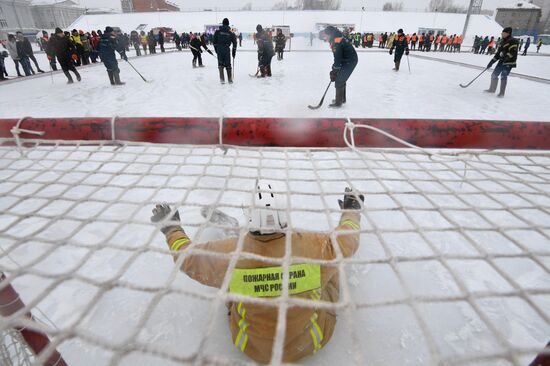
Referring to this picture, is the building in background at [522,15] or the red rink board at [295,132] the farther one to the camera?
the building in background at [522,15]

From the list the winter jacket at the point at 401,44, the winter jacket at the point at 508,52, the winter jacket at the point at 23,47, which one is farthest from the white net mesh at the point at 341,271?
the winter jacket at the point at 23,47

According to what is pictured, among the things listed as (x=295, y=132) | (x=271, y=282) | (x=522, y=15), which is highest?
(x=522, y=15)

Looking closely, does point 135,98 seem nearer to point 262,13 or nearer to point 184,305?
point 184,305

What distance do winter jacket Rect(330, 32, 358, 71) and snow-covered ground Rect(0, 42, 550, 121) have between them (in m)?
0.89

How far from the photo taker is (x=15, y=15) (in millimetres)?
35062

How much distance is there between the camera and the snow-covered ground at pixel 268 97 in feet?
18.2

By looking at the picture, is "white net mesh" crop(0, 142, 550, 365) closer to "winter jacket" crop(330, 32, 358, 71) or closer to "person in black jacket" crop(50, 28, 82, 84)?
"winter jacket" crop(330, 32, 358, 71)

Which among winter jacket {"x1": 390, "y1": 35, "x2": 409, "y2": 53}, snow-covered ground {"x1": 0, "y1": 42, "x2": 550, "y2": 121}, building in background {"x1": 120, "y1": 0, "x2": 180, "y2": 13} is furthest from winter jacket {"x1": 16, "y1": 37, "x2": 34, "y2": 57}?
building in background {"x1": 120, "y1": 0, "x2": 180, "y2": 13}

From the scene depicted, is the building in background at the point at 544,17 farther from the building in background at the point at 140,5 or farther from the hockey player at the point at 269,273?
the hockey player at the point at 269,273

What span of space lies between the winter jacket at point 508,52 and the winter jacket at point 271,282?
276 inches

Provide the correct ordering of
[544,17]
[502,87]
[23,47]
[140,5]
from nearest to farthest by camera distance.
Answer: [502,87], [23,47], [140,5], [544,17]

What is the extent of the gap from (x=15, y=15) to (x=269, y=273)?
51.6 metres

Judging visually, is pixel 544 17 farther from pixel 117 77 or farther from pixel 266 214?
pixel 266 214

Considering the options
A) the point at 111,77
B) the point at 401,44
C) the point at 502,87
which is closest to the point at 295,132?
the point at 502,87
